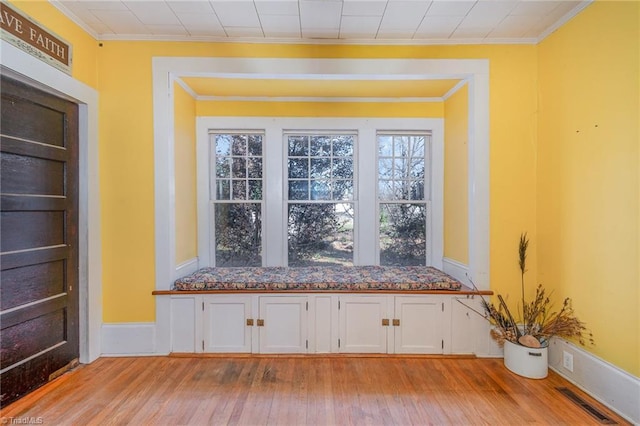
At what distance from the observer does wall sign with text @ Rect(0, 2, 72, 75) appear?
75.4 inches

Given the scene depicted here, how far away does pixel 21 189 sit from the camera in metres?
2.07

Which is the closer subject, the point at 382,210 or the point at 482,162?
the point at 482,162

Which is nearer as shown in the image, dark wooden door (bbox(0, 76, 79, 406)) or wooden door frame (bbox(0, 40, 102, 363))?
dark wooden door (bbox(0, 76, 79, 406))

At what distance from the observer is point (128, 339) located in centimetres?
268

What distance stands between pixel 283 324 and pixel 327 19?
2.57 meters

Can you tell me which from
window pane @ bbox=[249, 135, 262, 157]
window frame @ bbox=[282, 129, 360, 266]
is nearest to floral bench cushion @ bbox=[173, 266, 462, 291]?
window frame @ bbox=[282, 129, 360, 266]

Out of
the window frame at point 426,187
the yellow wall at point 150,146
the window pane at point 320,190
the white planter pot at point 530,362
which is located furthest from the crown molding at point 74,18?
the white planter pot at point 530,362

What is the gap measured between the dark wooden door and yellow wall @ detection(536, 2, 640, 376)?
395 centimetres

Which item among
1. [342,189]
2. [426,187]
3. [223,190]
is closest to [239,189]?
[223,190]

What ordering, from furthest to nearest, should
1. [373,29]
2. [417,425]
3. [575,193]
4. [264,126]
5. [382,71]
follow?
1. [264,126]
2. [382,71]
3. [373,29]
4. [575,193]
5. [417,425]

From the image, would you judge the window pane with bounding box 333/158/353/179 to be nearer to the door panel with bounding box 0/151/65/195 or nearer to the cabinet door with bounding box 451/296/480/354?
the cabinet door with bounding box 451/296/480/354

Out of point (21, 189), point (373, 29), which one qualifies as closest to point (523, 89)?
point (373, 29)

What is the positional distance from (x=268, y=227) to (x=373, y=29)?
2.17 metres

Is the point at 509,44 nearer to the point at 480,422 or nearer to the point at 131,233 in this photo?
the point at 480,422
